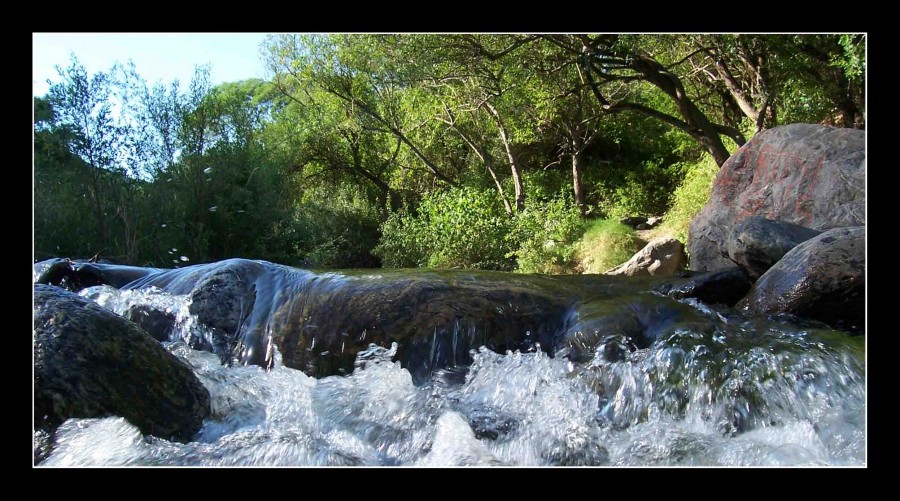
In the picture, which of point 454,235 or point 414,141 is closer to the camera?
point 454,235

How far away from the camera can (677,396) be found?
4.59m

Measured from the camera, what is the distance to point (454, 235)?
14031 millimetres

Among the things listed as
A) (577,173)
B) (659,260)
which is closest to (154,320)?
(659,260)

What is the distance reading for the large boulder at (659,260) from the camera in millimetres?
9922

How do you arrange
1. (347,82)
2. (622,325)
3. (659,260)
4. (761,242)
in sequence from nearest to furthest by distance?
1. (622,325)
2. (761,242)
3. (659,260)
4. (347,82)

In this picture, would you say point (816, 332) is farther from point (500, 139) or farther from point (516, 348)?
point (500, 139)

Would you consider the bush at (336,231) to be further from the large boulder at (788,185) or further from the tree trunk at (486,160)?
the large boulder at (788,185)

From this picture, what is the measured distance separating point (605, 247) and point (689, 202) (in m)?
2.04

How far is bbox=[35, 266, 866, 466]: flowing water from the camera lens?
399 centimetres

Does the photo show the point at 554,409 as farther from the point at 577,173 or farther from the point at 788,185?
the point at 577,173

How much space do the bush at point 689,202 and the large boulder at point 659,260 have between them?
4.56 feet

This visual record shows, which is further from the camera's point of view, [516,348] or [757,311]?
[757,311]

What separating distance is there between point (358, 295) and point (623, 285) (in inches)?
94.8

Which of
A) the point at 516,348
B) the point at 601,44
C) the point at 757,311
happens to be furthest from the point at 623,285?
the point at 601,44
